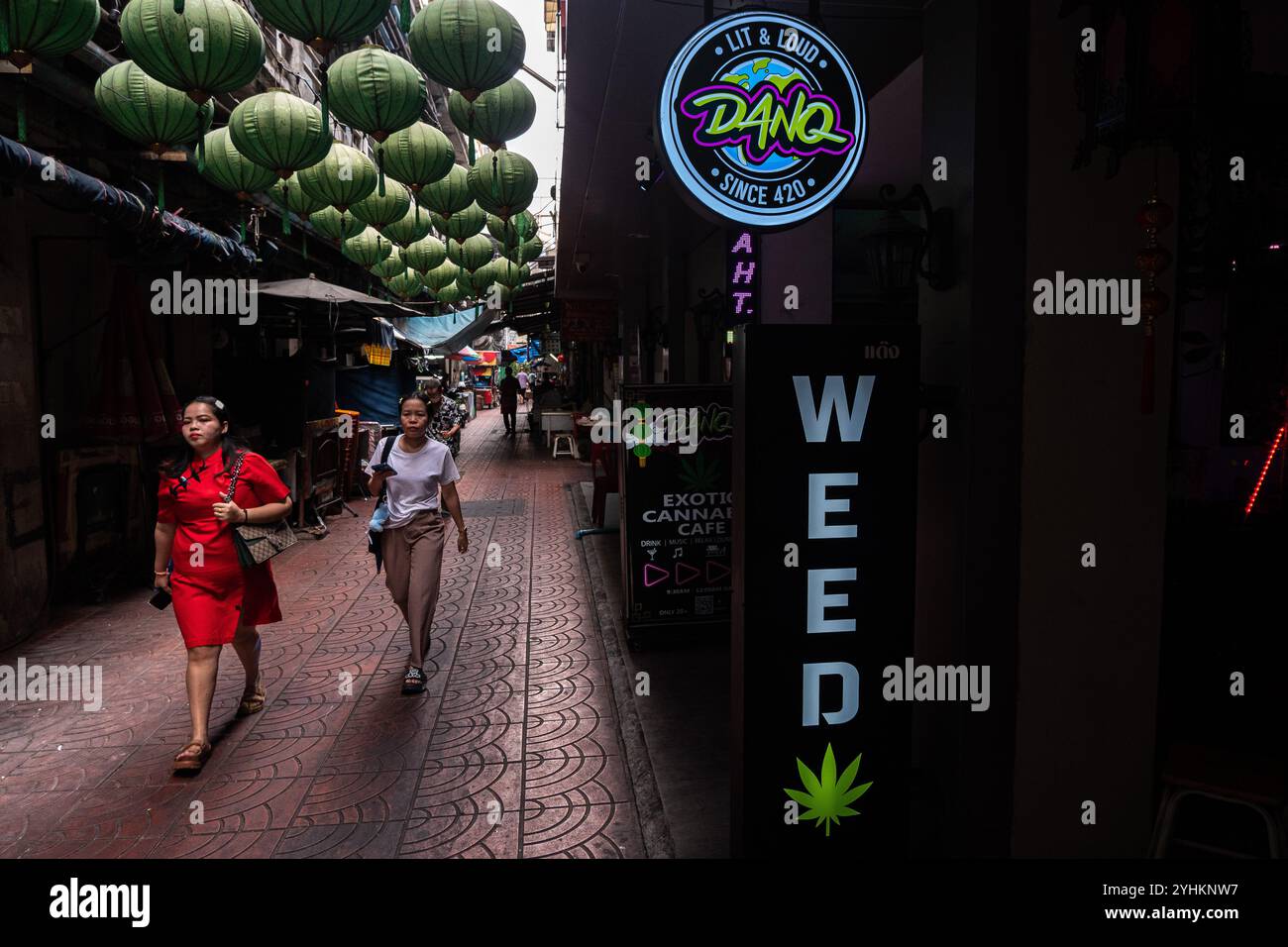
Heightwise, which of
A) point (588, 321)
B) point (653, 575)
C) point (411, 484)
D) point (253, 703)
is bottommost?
point (253, 703)

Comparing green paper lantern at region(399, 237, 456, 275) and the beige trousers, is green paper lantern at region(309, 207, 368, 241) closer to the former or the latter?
green paper lantern at region(399, 237, 456, 275)

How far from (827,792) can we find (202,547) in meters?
3.95

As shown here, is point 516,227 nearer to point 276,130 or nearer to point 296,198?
point 296,198

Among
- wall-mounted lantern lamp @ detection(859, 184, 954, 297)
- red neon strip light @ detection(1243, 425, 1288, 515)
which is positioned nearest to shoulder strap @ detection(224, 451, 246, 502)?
wall-mounted lantern lamp @ detection(859, 184, 954, 297)

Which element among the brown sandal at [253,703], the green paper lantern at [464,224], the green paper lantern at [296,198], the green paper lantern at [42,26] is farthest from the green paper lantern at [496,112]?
the brown sandal at [253,703]

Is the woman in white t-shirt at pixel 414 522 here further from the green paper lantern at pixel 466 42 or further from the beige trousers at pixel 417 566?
the green paper lantern at pixel 466 42

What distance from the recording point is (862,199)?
9.77m

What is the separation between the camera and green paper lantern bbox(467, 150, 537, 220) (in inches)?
322

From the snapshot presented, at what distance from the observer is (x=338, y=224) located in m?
10.1

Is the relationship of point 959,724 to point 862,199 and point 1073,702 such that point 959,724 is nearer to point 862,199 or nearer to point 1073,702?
point 1073,702

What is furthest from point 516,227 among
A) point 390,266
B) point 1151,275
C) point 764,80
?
point 1151,275

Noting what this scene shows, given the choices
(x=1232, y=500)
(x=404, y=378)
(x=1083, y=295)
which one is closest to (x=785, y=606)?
(x=1083, y=295)

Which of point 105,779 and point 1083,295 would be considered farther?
point 105,779
